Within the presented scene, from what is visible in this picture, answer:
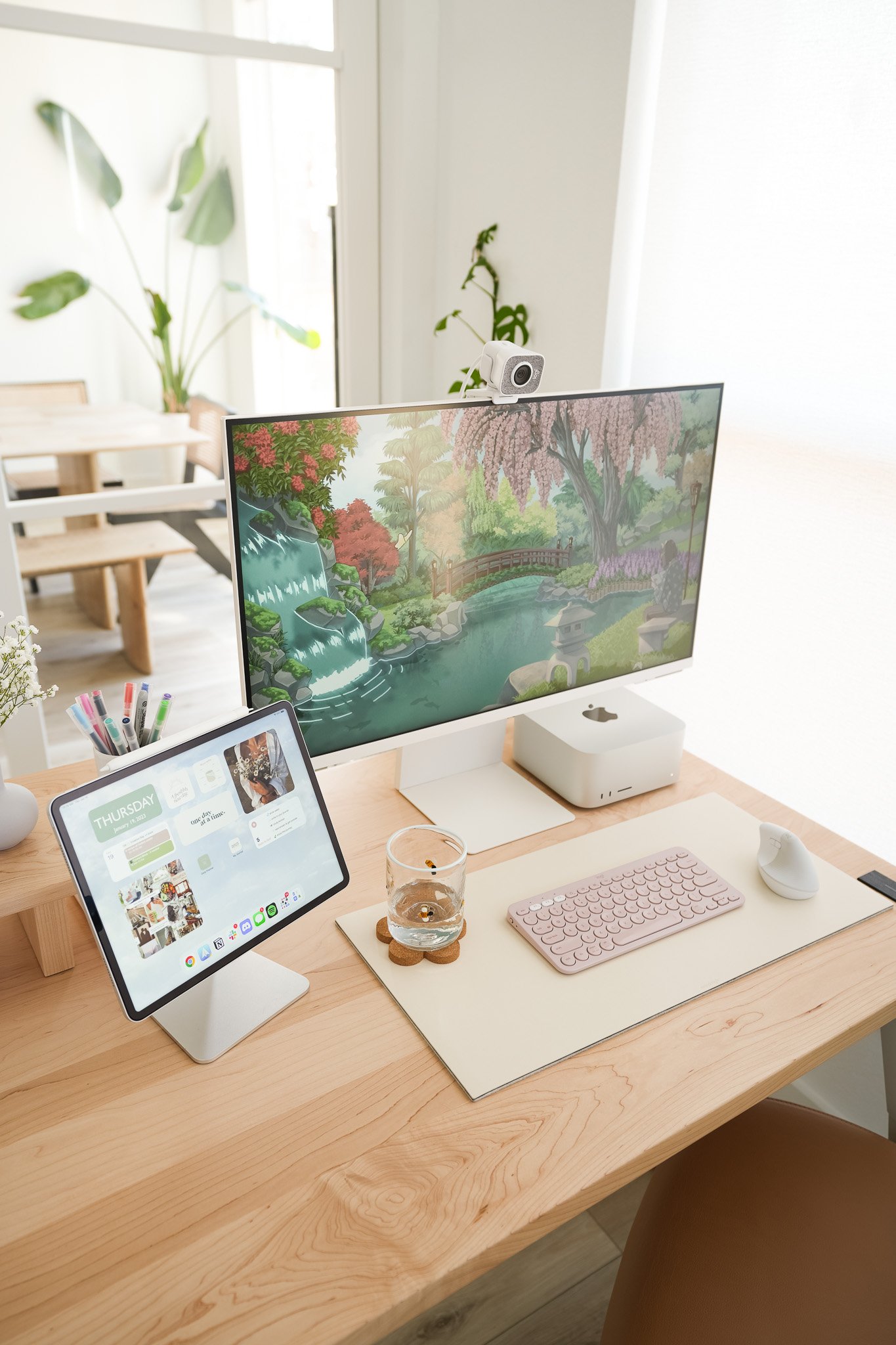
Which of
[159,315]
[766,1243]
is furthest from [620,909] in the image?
[159,315]

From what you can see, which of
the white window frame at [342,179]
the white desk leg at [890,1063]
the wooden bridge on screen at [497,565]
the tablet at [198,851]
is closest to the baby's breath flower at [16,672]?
the tablet at [198,851]

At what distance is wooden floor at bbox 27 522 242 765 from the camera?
2479 millimetres

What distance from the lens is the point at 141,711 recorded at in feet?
3.20

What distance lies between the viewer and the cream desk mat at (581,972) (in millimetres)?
904

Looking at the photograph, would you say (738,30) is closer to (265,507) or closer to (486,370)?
(486,370)

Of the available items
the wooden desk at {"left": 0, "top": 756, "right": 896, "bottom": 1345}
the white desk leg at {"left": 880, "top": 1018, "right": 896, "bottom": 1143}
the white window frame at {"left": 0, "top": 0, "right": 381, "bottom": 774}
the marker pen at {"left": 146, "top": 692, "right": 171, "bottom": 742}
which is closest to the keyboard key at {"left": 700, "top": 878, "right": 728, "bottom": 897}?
the wooden desk at {"left": 0, "top": 756, "right": 896, "bottom": 1345}

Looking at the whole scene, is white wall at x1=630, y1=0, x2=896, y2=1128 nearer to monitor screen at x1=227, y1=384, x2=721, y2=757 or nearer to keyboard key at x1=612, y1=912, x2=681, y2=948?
monitor screen at x1=227, y1=384, x2=721, y2=757

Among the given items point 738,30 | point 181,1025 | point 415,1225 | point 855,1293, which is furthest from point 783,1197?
point 738,30

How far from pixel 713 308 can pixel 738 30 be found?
1.39ft

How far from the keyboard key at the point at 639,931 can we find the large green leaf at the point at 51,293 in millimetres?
1758

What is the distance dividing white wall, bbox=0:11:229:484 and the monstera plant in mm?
14

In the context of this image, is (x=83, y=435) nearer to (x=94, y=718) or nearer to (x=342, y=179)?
(x=342, y=179)

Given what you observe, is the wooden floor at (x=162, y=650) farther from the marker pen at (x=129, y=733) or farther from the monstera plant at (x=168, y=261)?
the marker pen at (x=129, y=733)

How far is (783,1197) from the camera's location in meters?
1.04
